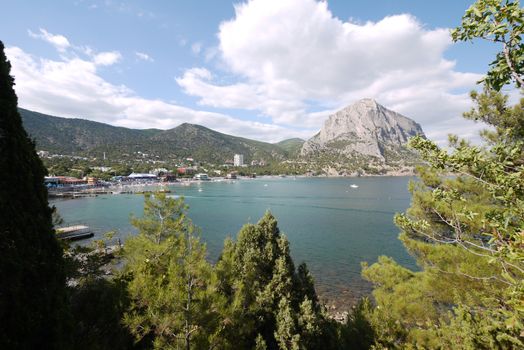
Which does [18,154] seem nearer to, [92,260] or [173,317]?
[173,317]

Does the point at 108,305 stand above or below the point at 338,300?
above

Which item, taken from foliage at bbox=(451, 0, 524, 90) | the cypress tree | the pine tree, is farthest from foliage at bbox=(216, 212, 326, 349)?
foliage at bbox=(451, 0, 524, 90)

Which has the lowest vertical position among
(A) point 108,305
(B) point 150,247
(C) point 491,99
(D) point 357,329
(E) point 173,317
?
(D) point 357,329

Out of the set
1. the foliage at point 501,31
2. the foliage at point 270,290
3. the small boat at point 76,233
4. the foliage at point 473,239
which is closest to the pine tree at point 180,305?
the foliage at point 270,290

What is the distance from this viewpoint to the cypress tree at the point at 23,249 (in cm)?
411

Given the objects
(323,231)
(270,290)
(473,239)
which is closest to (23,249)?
(270,290)

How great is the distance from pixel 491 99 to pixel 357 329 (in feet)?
27.2

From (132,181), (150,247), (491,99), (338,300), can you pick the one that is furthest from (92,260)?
(132,181)

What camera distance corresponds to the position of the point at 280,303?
27.2 feet

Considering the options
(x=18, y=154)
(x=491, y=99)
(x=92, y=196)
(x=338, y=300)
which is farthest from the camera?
(x=92, y=196)

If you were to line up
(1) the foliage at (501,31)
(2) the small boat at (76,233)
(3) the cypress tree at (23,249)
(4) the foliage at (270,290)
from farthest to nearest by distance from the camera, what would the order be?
(2) the small boat at (76,233) < (4) the foliage at (270,290) < (3) the cypress tree at (23,249) < (1) the foliage at (501,31)

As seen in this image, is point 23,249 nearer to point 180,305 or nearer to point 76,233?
point 180,305

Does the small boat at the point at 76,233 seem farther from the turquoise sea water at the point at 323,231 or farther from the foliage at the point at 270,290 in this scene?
the foliage at the point at 270,290

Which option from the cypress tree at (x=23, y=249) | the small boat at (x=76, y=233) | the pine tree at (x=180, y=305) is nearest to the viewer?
the cypress tree at (x=23, y=249)
